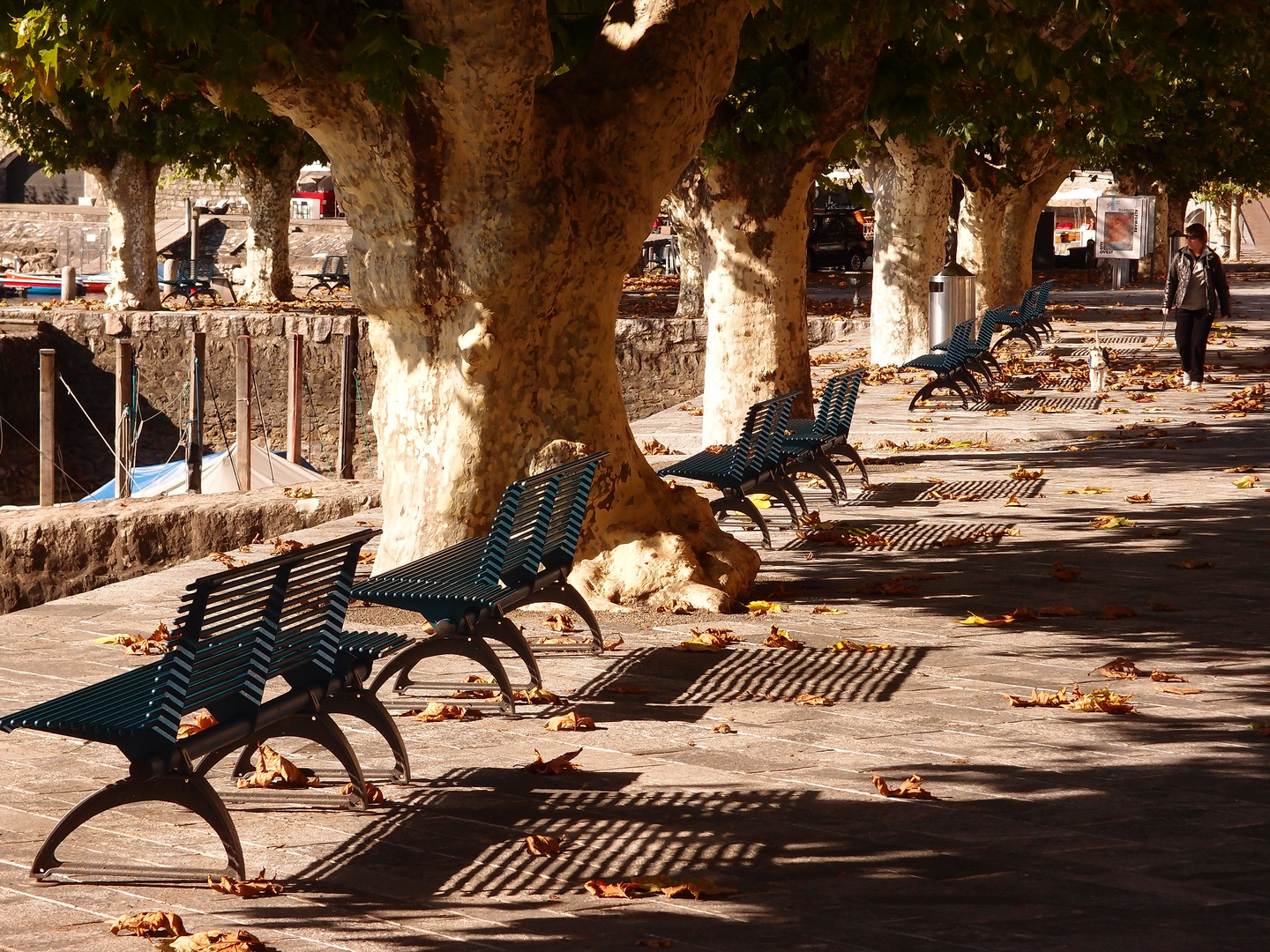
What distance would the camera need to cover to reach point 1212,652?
6.64m

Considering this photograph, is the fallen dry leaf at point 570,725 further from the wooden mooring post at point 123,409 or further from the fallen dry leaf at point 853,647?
the wooden mooring post at point 123,409

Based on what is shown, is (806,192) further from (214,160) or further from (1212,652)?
(214,160)

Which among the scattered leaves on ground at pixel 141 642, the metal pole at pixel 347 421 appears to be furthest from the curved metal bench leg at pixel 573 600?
the metal pole at pixel 347 421

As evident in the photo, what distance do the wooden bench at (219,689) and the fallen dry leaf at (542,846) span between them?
0.64 m

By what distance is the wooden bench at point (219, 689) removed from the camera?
4.11m

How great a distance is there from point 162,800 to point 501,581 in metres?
2.47

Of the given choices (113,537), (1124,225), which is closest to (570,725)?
(113,537)

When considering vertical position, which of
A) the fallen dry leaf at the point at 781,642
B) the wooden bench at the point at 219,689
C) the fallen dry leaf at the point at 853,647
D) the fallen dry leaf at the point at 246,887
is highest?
the wooden bench at the point at 219,689

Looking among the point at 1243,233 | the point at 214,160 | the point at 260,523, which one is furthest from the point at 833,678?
the point at 1243,233

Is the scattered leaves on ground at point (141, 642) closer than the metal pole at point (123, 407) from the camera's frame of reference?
Yes

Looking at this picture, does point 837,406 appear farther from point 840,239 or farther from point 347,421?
point 840,239

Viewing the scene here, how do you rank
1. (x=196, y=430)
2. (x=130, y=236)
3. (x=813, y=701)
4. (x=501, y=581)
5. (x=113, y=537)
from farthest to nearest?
(x=130, y=236)
(x=196, y=430)
(x=113, y=537)
(x=501, y=581)
(x=813, y=701)

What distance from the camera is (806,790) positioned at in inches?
194

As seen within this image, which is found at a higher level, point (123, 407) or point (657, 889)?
point (123, 407)
